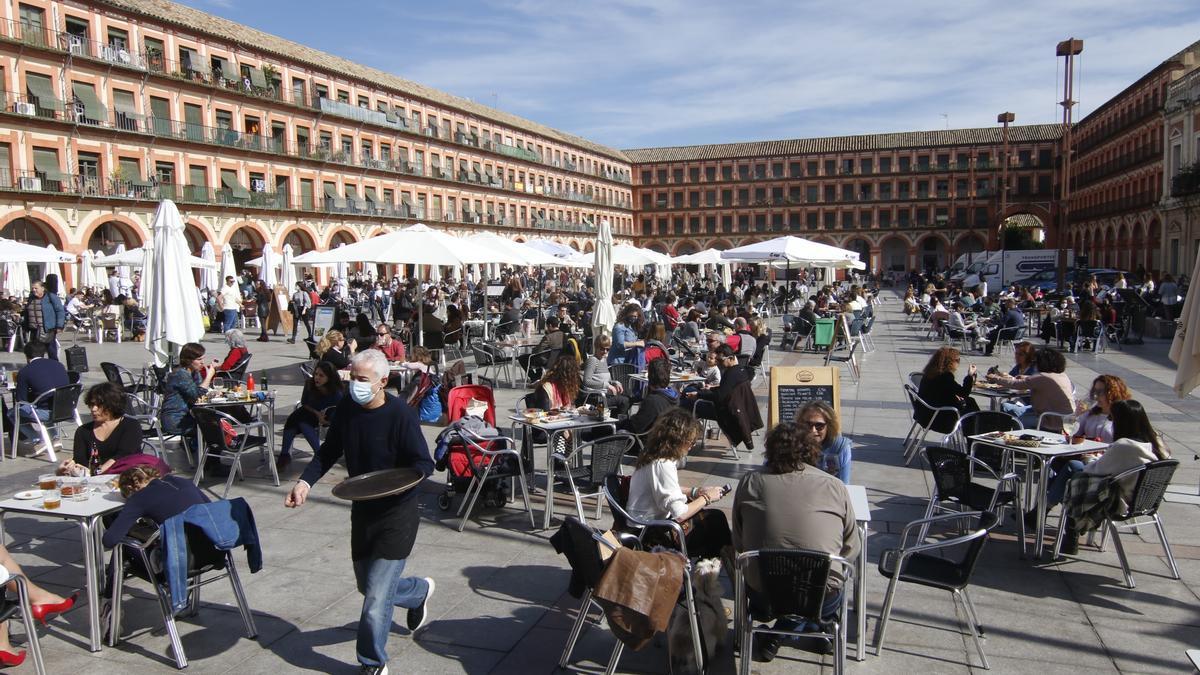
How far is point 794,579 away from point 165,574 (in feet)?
9.62

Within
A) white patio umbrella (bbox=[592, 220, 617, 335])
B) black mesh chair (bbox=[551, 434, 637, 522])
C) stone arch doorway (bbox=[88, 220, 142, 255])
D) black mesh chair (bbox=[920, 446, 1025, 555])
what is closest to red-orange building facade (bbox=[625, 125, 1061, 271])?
stone arch doorway (bbox=[88, 220, 142, 255])

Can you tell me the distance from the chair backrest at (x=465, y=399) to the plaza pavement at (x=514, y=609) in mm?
684

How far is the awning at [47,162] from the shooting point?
87.8 ft

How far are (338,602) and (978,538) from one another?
333 cm

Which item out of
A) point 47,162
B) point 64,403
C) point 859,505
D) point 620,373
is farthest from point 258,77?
point 859,505

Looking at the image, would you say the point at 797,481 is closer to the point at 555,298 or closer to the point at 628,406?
the point at 628,406

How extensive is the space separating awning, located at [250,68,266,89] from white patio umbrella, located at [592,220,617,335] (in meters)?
28.2

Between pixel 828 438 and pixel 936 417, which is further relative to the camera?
pixel 936 417

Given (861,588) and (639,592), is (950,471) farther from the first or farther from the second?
(639,592)

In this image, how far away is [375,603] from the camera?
3.57 meters

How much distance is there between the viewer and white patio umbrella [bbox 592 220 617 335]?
1170 cm

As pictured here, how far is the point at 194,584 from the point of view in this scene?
13.4 feet

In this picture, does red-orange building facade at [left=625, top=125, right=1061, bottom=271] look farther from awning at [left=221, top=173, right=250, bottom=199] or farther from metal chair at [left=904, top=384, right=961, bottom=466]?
metal chair at [left=904, top=384, right=961, bottom=466]

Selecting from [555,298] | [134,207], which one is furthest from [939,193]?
[134,207]
